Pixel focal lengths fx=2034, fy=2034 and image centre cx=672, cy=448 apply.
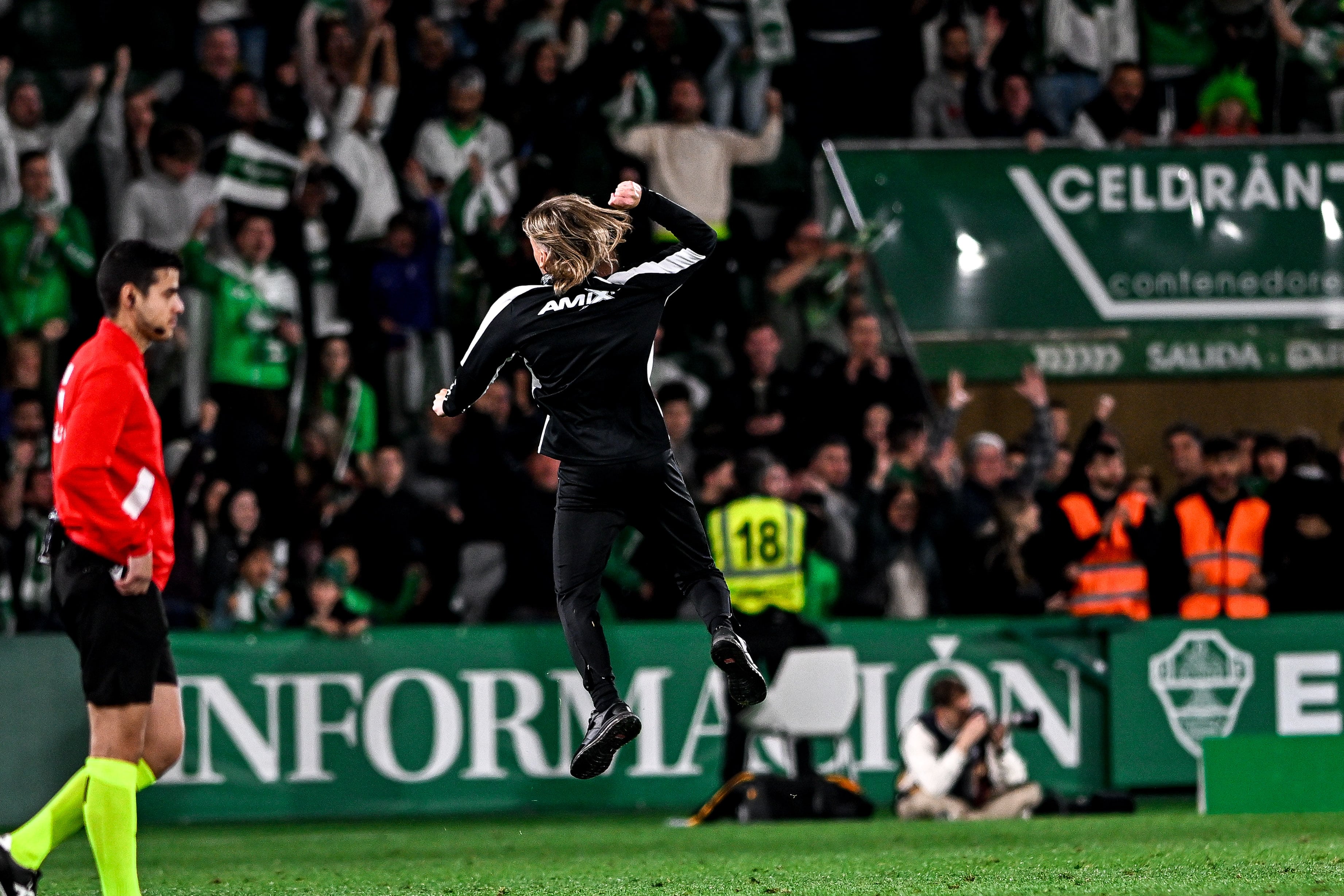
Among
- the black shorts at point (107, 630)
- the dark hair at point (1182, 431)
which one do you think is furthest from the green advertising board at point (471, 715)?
the black shorts at point (107, 630)

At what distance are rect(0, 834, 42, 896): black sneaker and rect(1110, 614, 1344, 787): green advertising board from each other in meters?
7.75

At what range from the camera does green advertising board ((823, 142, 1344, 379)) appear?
47.8 feet

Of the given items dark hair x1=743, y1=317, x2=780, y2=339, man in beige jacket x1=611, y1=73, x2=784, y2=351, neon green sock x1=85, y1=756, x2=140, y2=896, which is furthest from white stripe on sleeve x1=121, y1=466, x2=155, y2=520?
man in beige jacket x1=611, y1=73, x2=784, y2=351

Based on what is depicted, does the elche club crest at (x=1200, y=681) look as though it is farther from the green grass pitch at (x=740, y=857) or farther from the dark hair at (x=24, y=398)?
the dark hair at (x=24, y=398)

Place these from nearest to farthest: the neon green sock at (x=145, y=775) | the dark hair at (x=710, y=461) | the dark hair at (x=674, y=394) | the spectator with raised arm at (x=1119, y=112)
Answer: the neon green sock at (x=145, y=775)
the dark hair at (x=710, y=461)
the dark hair at (x=674, y=394)
the spectator with raised arm at (x=1119, y=112)

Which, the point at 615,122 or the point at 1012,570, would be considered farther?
the point at 615,122

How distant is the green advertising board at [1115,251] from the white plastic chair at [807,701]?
10.9 feet

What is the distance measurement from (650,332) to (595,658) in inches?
47.4

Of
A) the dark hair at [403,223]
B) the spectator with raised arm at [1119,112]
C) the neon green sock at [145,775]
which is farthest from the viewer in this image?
the spectator with raised arm at [1119,112]

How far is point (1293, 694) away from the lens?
1262cm

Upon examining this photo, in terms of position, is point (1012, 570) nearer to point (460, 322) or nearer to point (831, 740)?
point (831, 740)

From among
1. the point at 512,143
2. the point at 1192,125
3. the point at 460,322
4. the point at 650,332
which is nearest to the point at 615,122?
the point at 512,143

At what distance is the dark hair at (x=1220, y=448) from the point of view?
12.8 m

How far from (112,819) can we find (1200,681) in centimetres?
809
